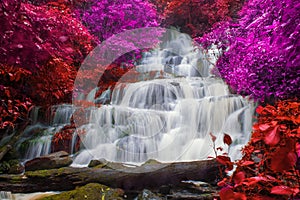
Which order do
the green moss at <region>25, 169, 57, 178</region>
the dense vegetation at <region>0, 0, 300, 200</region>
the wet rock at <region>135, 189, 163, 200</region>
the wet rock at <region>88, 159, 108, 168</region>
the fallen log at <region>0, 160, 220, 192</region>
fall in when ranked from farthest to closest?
the wet rock at <region>88, 159, 108, 168</region> → the green moss at <region>25, 169, 57, 178</region> → the fallen log at <region>0, 160, 220, 192</region> → the wet rock at <region>135, 189, 163, 200</region> → the dense vegetation at <region>0, 0, 300, 200</region>

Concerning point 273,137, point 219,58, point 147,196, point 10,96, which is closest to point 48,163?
point 10,96

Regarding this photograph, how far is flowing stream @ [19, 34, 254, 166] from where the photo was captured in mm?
4027

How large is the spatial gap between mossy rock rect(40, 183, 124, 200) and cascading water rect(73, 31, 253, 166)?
3.72 ft

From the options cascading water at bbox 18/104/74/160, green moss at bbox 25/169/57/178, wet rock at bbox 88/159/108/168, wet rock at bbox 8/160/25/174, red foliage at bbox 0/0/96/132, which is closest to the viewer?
red foliage at bbox 0/0/96/132

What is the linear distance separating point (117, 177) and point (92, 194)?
42cm

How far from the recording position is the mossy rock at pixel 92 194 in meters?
2.69

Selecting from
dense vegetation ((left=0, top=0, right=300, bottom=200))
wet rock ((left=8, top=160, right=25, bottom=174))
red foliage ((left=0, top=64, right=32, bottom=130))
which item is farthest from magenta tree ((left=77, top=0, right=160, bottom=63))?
wet rock ((left=8, top=160, right=25, bottom=174))

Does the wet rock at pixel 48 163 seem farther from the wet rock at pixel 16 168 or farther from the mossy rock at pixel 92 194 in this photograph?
the mossy rock at pixel 92 194

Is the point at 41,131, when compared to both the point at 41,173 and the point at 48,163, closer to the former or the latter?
the point at 48,163

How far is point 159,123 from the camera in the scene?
14.3 feet

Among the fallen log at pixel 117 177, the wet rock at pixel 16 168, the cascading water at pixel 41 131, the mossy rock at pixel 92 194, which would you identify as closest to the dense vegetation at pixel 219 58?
the cascading water at pixel 41 131

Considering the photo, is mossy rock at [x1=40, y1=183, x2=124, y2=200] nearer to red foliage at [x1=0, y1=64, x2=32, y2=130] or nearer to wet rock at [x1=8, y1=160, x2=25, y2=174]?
red foliage at [x1=0, y1=64, x2=32, y2=130]

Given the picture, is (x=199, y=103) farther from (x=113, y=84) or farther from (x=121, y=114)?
(x=113, y=84)

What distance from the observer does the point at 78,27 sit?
13.3 feet
